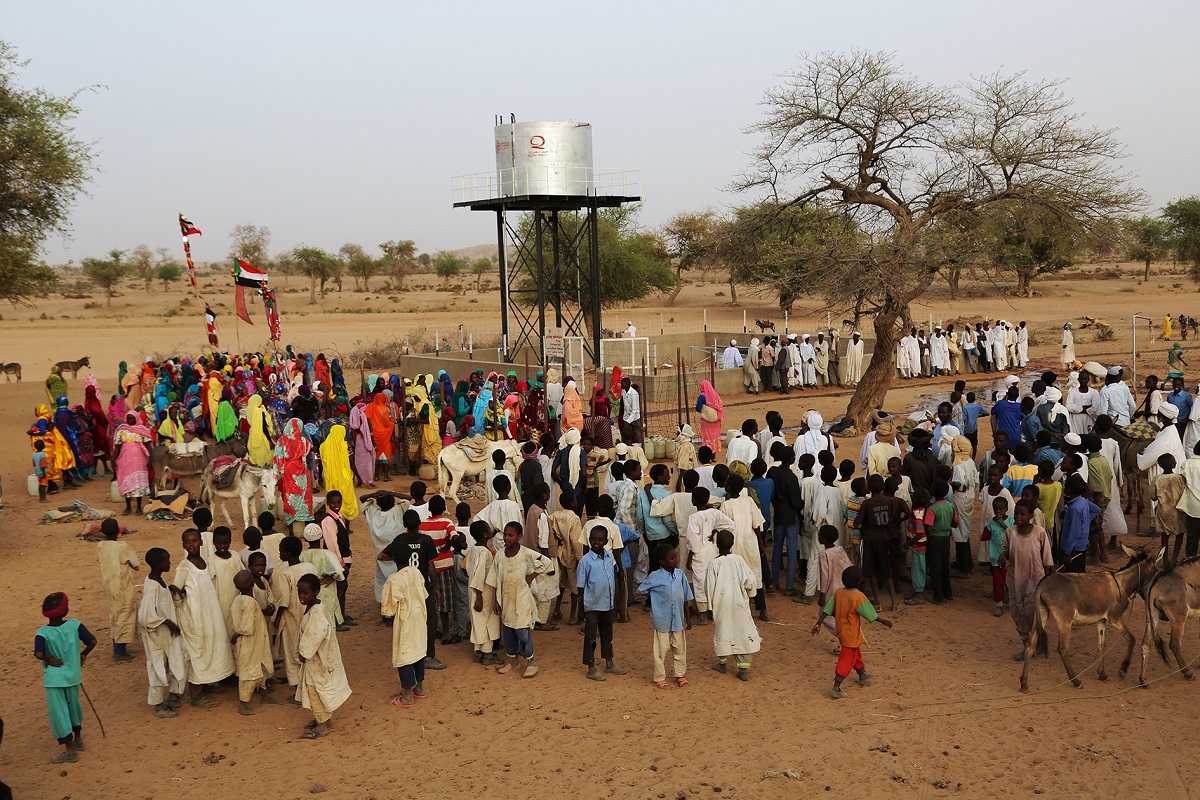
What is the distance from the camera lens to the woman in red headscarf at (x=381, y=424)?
1440cm

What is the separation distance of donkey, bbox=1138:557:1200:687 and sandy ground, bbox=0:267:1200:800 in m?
0.27

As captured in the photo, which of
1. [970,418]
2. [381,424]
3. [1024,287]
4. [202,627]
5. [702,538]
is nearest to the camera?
[202,627]

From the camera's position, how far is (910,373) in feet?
84.0

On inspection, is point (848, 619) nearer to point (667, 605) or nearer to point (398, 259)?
point (667, 605)

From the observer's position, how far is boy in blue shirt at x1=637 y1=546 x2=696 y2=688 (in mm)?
7402

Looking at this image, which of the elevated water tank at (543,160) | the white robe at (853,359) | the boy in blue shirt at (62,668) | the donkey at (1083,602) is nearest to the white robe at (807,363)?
the white robe at (853,359)

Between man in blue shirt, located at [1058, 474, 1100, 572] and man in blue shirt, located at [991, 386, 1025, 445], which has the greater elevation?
man in blue shirt, located at [991, 386, 1025, 445]

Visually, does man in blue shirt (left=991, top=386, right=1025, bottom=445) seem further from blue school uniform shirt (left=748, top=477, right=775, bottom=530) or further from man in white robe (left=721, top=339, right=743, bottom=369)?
man in white robe (left=721, top=339, right=743, bottom=369)

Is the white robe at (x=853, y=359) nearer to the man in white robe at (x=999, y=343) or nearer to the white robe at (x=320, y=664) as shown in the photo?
the man in white robe at (x=999, y=343)

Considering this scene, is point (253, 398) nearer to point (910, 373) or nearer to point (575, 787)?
point (575, 787)

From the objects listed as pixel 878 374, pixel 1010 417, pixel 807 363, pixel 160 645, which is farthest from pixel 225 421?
pixel 807 363

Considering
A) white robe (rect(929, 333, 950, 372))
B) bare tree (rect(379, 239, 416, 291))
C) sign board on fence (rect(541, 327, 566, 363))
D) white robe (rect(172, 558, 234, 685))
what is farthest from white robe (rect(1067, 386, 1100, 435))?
bare tree (rect(379, 239, 416, 291))

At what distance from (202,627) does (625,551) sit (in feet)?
11.4

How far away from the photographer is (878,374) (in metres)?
17.7
